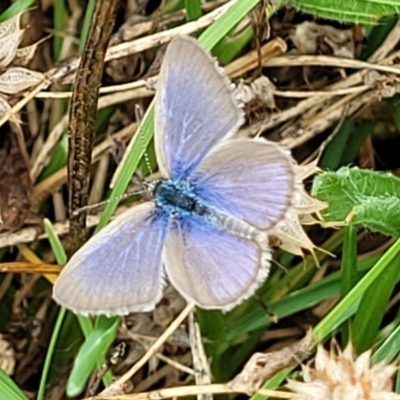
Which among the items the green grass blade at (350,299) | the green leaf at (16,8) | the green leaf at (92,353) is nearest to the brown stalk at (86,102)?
the green leaf at (92,353)

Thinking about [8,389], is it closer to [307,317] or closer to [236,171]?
[236,171]

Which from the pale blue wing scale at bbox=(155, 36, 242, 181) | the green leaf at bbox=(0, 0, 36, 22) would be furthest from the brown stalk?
the green leaf at bbox=(0, 0, 36, 22)

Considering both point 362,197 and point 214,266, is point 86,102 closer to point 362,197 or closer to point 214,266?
point 214,266

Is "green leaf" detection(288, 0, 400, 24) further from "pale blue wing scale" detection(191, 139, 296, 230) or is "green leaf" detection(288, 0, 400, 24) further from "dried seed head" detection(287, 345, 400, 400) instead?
"dried seed head" detection(287, 345, 400, 400)

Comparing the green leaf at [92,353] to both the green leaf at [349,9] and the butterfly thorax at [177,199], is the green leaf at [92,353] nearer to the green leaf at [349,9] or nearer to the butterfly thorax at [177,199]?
the butterfly thorax at [177,199]

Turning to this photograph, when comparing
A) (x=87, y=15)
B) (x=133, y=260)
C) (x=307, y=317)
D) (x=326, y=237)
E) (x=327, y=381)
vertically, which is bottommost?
(x=307, y=317)

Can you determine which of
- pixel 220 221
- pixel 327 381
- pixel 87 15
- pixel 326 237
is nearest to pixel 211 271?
pixel 220 221
